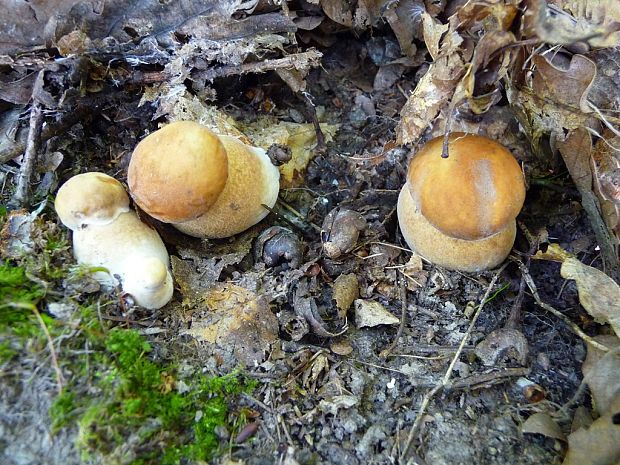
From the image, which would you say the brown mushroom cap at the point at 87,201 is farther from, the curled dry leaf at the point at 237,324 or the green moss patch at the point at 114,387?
the curled dry leaf at the point at 237,324

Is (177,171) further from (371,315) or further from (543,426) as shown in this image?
(543,426)

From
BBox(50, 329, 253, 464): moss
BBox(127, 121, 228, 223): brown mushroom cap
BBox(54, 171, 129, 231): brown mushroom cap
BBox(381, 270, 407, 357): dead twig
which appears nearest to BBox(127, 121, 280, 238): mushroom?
BBox(127, 121, 228, 223): brown mushroom cap

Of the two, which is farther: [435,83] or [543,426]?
[435,83]

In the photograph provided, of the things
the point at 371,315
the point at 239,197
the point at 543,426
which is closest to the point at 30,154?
the point at 239,197

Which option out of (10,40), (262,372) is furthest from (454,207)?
(10,40)

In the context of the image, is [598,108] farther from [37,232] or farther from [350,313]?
[37,232]

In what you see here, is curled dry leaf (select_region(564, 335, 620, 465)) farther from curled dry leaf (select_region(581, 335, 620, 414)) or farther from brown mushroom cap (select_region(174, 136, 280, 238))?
brown mushroom cap (select_region(174, 136, 280, 238))

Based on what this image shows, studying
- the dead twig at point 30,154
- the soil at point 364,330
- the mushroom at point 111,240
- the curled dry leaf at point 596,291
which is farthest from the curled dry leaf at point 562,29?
the dead twig at point 30,154

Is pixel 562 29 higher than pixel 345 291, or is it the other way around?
pixel 562 29
